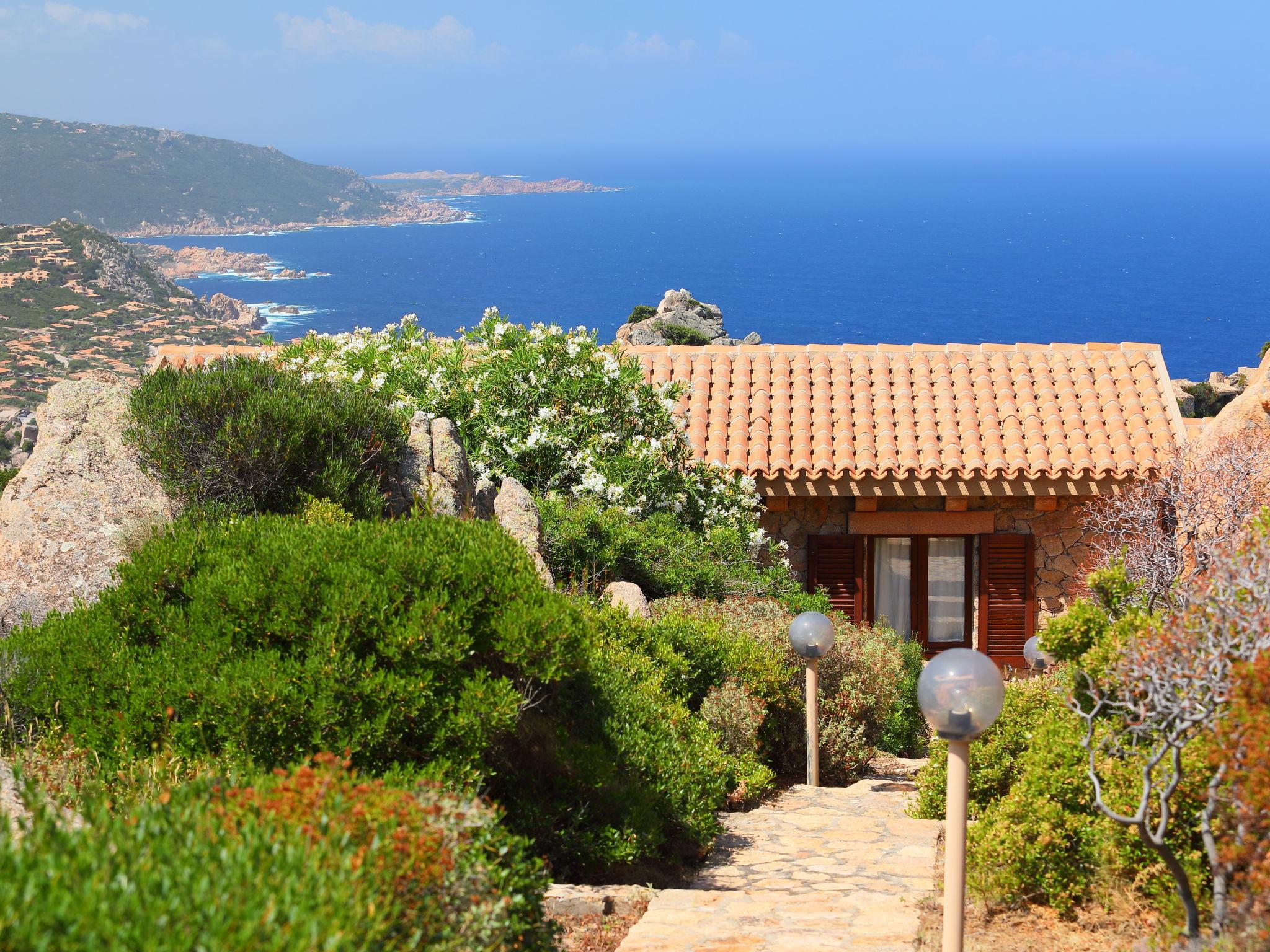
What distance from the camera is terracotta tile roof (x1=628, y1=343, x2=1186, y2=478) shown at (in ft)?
47.5

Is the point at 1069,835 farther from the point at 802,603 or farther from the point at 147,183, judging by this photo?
the point at 147,183

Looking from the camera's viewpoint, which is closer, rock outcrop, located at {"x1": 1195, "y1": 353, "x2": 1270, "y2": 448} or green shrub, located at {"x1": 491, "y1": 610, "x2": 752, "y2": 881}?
green shrub, located at {"x1": 491, "y1": 610, "x2": 752, "y2": 881}

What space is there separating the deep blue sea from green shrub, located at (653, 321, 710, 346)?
56.7 m

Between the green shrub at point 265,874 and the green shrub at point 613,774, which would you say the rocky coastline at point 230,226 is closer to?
the green shrub at point 613,774

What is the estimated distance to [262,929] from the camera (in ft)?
8.24

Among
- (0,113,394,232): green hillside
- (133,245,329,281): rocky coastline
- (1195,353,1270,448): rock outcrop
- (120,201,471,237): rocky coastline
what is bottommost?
(1195,353,1270,448): rock outcrop

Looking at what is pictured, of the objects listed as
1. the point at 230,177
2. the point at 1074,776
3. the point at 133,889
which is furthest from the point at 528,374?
the point at 230,177

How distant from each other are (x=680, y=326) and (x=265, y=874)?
46.0 meters

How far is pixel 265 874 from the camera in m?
2.74

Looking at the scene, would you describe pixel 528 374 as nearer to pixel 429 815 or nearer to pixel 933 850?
pixel 933 850

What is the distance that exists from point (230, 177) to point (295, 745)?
193189 mm

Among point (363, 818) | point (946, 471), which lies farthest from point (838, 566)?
point (363, 818)

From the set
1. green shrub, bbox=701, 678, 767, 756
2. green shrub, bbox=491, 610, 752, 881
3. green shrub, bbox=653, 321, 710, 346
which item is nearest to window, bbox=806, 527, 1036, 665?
green shrub, bbox=701, 678, 767, 756

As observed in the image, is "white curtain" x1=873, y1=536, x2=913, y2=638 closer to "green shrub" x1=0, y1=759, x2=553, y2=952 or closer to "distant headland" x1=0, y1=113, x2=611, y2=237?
"green shrub" x1=0, y1=759, x2=553, y2=952
